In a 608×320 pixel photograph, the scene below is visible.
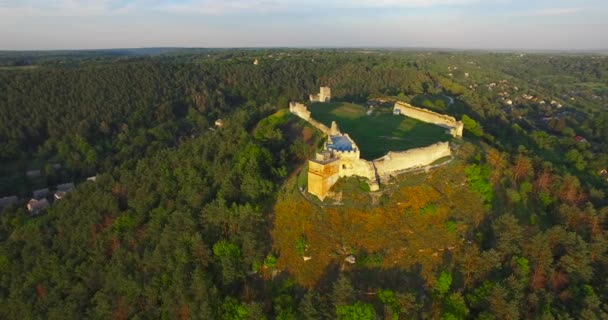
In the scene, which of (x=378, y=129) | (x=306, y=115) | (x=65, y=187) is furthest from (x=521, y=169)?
(x=65, y=187)

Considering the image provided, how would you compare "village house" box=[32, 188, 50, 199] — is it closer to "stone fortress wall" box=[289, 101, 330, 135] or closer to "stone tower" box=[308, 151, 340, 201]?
"stone fortress wall" box=[289, 101, 330, 135]

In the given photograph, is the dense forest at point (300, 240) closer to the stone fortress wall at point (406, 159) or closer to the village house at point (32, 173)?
the stone fortress wall at point (406, 159)

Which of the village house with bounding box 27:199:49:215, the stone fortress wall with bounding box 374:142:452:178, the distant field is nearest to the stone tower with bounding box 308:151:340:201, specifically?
the stone fortress wall with bounding box 374:142:452:178

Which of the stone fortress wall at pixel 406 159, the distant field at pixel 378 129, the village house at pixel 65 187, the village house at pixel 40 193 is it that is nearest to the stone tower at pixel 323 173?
the stone fortress wall at pixel 406 159

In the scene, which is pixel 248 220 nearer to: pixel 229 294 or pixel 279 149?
pixel 229 294

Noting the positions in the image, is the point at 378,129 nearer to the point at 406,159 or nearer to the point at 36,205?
the point at 406,159
